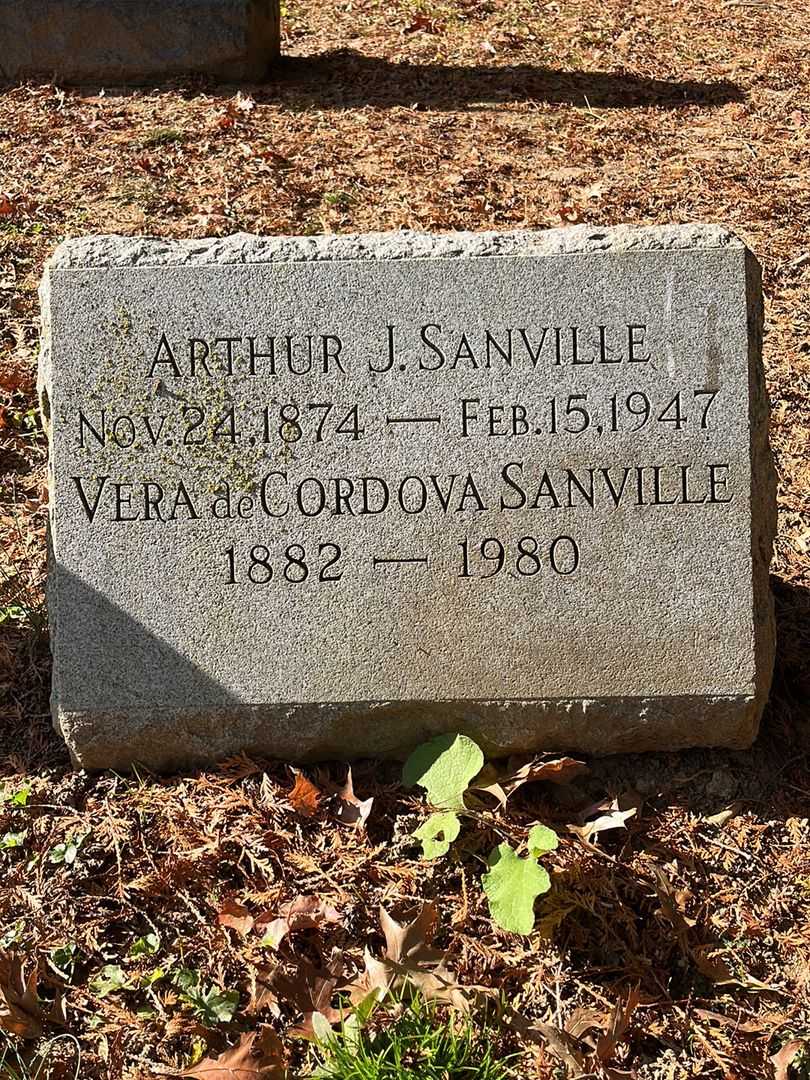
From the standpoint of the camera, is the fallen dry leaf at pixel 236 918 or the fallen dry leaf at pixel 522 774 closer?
the fallen dry leaf at pixel 236 918

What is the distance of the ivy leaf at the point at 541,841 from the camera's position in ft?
8.67

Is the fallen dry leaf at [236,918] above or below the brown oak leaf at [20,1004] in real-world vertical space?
above

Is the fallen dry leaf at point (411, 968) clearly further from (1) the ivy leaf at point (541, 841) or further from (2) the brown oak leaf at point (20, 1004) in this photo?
(2) the brown oak leaf at point (20, 1004)

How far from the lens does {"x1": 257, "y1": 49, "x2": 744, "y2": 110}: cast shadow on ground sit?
6.37 m

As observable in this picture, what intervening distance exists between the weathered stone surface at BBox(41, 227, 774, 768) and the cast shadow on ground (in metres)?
3.77

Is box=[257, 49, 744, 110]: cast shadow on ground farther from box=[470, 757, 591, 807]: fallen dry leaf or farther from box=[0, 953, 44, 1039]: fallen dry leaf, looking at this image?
box=[0, 953, 44, 1039]: fallen dry leaf

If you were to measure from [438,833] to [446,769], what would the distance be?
0.16 metres

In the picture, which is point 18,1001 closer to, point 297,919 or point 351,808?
point 297,919

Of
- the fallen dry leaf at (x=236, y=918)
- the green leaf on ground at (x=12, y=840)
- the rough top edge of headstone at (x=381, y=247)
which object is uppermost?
the rough top edge of headstone at (x=381, y=247)

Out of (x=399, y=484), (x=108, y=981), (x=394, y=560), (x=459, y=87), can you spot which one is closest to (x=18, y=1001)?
(x=108, y=981)

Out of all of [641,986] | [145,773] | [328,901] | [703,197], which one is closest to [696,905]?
[641,986]

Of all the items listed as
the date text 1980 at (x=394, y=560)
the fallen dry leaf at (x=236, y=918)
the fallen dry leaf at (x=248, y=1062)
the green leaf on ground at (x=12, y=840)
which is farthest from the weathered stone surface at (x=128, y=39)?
the fallen dry leaf at (x=248, y=1062)

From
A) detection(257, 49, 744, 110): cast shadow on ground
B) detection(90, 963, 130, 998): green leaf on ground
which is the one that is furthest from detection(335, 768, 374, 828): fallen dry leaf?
detection(257, 49, 744, 110): cast shadow on ground

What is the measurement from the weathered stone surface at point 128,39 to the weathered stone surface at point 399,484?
3846mm
